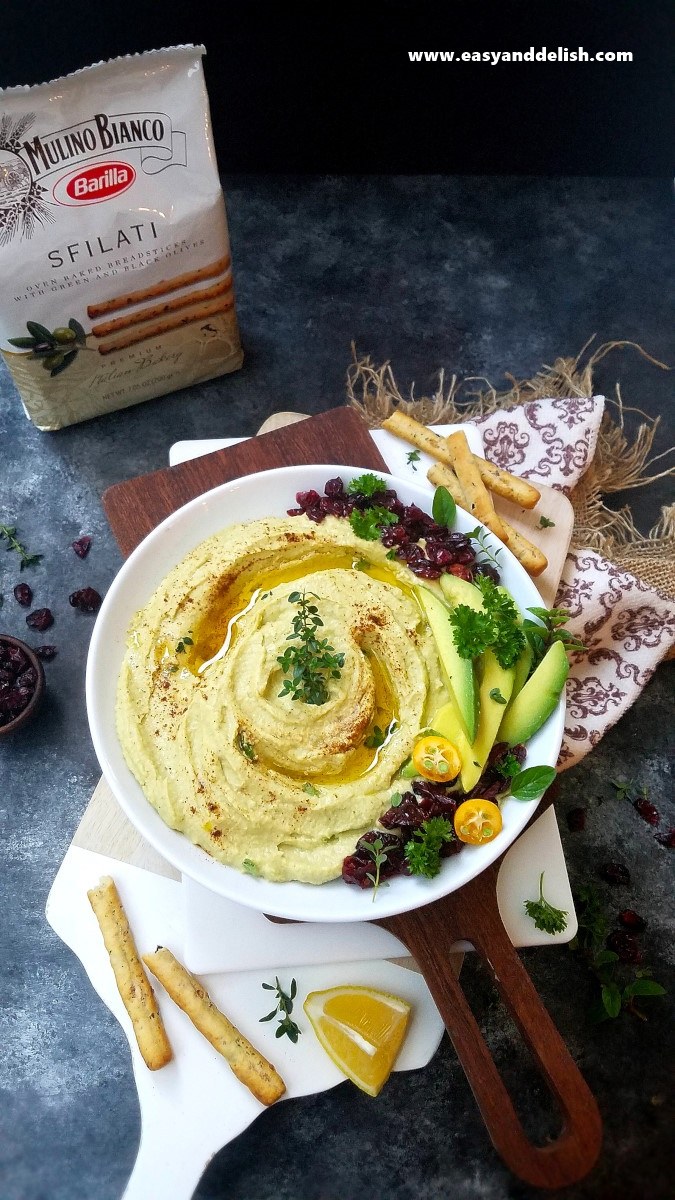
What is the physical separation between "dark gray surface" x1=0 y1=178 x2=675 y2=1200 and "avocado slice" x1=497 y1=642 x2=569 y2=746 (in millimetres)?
1074

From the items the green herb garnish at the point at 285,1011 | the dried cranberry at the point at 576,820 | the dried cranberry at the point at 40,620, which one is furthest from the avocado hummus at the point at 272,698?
the dried cranberry at the point at 576,820

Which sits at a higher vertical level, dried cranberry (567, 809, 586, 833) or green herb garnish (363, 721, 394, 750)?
green herb garnish (363, 721, 394, 750)

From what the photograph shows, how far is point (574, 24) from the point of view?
495 centimetres

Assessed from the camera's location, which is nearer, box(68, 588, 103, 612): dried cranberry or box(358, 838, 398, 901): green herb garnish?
box(358, 838, 398, 901): green herb garnish

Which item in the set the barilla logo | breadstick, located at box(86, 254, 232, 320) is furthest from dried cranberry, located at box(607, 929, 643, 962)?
the barilla logo

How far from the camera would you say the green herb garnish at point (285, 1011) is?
13.0ft

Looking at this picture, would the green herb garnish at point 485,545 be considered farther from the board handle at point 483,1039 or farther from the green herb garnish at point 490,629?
the board handle at point 483,1039

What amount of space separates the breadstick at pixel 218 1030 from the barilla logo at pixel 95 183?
334cm

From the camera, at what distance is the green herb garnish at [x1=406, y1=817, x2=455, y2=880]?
352cm

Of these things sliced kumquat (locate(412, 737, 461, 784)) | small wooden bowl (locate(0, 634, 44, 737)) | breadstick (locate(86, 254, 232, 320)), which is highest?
breadstick (locate(86, 254, 232, 320))

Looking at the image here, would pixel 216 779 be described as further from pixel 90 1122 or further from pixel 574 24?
pixel 574 24

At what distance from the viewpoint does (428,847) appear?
3.52 metres

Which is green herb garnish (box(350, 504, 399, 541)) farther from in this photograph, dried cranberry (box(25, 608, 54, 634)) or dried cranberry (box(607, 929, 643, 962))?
dried cranberry (box(607, 929, 643, 962))

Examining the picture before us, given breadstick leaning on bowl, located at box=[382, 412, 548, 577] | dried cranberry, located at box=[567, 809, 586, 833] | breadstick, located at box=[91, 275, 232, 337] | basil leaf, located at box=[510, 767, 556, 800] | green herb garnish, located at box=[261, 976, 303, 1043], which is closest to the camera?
basil leaf, located at box=[510, 767, 556, 800]
